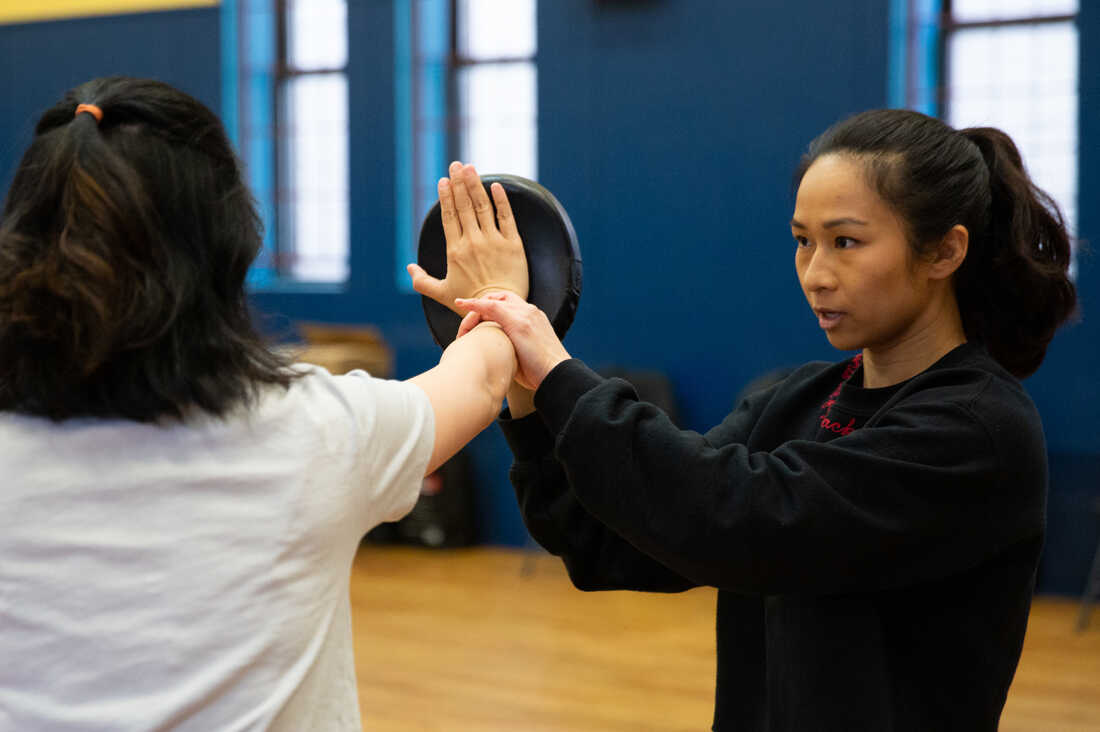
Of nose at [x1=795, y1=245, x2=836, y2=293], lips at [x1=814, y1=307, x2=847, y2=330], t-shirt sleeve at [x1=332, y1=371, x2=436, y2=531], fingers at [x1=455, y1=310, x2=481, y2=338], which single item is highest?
nose at [x1=795, y1=245, x2=836, y2=293]

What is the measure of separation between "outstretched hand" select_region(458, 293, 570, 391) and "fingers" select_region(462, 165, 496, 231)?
0.45ft

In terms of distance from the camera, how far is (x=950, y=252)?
4.40 ft

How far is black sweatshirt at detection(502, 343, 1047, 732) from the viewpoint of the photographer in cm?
119

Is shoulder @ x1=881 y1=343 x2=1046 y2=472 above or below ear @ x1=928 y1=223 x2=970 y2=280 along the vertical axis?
below

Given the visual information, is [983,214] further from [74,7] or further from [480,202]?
[74,7]

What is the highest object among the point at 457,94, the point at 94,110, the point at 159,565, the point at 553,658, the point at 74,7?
the point at 74,7

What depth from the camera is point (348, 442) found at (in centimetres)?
103

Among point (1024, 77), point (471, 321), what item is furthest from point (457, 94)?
point (471, 321)

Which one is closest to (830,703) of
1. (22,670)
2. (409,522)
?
(22,670)

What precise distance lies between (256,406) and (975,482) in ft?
2.34

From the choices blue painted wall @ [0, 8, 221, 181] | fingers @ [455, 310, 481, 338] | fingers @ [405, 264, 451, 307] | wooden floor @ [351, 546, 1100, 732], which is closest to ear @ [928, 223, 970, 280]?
fingers @ [455, 310, 481, 338]

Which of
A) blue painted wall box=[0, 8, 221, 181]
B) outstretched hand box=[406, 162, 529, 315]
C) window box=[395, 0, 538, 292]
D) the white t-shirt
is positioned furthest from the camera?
blue painted wall box=[0, 8, 221, 181]

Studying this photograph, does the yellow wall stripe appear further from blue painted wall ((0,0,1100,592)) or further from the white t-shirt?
the white t-shirt

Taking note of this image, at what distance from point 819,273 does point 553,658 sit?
3.10m
